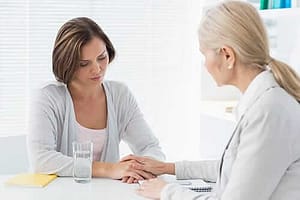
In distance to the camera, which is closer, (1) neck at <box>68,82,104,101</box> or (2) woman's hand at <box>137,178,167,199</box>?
(2) woman's hand at <box>137,178,167,199</box>

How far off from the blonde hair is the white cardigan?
32.3 inches

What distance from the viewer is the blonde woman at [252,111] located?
1359 millimetres

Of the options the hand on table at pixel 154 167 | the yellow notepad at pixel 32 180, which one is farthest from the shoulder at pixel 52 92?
the hand on table at pixel 154 167

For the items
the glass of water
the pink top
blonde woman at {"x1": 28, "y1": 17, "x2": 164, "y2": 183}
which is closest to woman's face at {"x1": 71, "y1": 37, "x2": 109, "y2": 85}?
blonde woman at {"x1": 28, "y1": 17, "x2": 164, "y2": 183}

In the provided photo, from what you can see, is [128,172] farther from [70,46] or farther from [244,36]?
[244,36]

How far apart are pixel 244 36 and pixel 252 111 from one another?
0.71 feet

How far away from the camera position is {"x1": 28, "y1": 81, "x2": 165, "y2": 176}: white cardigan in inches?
80.2

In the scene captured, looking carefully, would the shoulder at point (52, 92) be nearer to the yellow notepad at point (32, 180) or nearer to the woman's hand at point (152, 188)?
the yellow notepad at point (32, 180)

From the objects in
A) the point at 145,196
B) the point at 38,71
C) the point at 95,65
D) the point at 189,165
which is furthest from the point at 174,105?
the point at 145,196

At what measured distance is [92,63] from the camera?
2270 mm

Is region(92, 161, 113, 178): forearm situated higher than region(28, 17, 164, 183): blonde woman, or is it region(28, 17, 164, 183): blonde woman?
region(28, 17, 164, 183): blonde woman

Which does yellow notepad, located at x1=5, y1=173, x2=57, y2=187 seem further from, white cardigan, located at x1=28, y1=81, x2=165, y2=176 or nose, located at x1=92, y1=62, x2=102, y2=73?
nose, located at x1=92, y1=62, x2=102, y2=73

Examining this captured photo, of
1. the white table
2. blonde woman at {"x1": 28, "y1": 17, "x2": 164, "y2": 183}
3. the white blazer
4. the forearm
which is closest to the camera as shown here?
the white blazer

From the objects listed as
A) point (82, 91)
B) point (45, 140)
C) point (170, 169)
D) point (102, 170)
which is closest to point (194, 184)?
point (170, 169)
